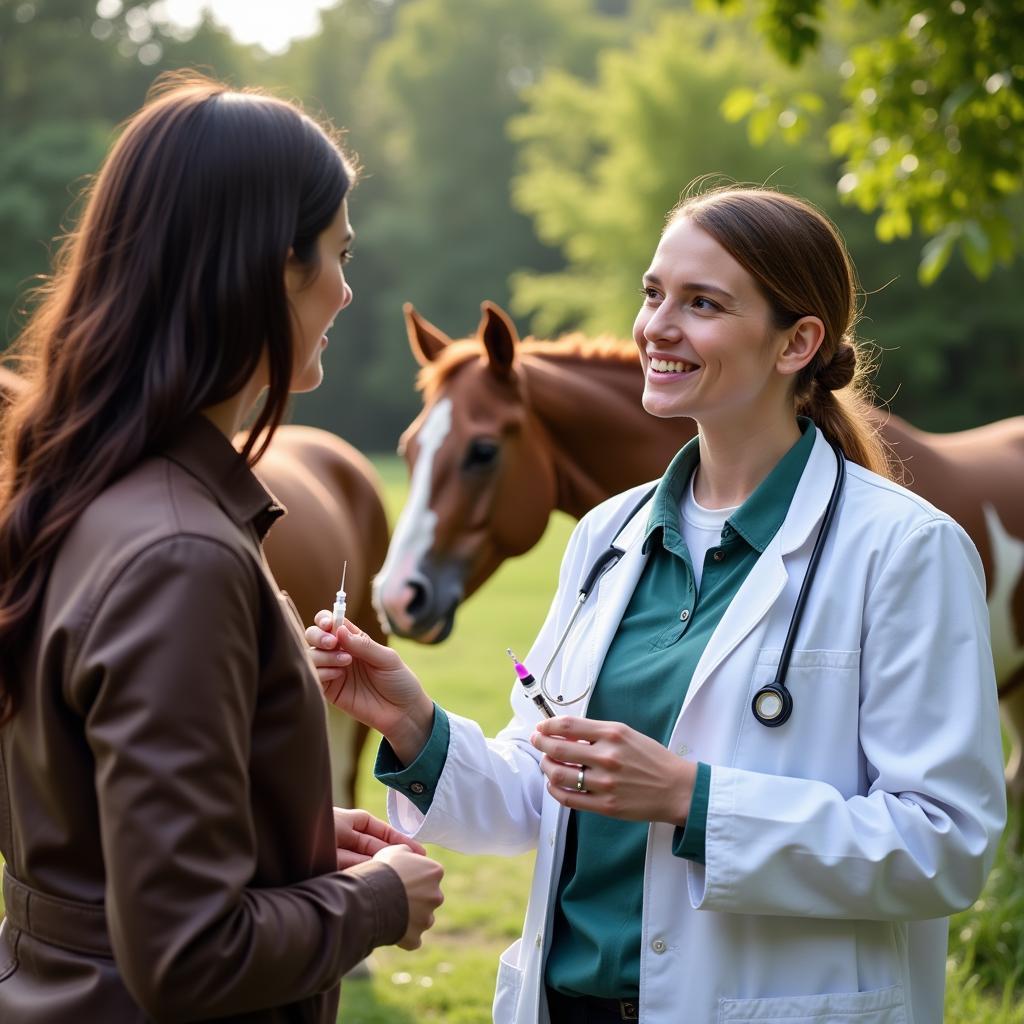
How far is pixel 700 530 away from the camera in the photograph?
7.30 feet

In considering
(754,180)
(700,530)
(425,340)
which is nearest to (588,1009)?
(700,530)

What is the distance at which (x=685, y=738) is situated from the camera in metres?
1.94

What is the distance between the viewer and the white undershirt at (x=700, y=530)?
218cm

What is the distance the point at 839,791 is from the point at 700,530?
0.55 metres

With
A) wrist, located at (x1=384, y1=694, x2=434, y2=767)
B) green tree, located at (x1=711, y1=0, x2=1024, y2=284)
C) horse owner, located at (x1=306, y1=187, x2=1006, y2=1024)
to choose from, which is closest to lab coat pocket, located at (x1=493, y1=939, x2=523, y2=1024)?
horse owner, located at (x1=306, y1=187, x2=1006, y2=1024)

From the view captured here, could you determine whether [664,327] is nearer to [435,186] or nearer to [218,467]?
[218,467]

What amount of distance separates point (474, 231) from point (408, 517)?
47.0 meters

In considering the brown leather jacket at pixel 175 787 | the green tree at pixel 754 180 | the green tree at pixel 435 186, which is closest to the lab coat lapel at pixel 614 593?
the brown leather jacket at pixel 175 787

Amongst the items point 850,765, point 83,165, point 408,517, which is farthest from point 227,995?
point 83,165

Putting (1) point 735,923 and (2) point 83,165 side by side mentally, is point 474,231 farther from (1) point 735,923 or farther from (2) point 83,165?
(1) point 735,923

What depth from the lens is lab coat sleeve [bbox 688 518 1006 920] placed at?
1.79m

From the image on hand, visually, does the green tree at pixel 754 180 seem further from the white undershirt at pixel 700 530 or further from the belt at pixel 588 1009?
the belt at pixel 588 1009

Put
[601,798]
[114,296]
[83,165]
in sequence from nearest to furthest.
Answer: [114,296] < [601,798] < [83,165]

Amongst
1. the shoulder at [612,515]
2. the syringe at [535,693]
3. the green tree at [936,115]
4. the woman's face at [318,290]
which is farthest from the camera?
the green tree at [936,115]
